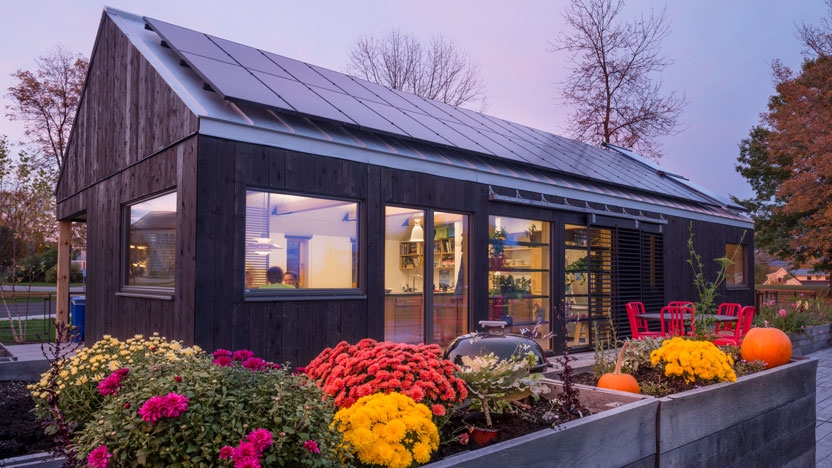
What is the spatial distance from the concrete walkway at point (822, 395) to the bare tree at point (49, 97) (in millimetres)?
11553

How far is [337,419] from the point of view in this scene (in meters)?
2.22

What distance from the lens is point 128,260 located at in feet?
23.1

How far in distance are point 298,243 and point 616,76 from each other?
58.7 feet

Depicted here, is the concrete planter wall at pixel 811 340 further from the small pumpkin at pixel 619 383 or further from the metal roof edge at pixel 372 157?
the small pumpkin at pixel 619 383

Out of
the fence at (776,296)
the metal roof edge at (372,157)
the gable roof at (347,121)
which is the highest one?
the gable roof at (347,121)

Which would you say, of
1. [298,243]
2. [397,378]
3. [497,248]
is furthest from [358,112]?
[397,378]

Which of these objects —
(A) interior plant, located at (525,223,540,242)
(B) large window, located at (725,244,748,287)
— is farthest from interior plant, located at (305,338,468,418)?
(B) large window, located at (725,244,748,287)

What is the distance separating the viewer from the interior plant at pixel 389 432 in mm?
2057

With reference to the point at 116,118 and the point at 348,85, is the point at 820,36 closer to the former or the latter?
the point at 348,85

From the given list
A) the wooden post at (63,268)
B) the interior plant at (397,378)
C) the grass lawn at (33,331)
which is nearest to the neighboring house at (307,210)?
the wooden post at (63,268)

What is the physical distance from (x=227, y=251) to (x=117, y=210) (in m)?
2.84

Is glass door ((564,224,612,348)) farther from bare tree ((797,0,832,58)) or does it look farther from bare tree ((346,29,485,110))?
bare tree ((797,0,832,58))

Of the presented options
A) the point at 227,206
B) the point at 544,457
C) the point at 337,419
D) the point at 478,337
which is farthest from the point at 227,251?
the point at 544,457

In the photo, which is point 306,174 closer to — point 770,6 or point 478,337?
point 478,337
